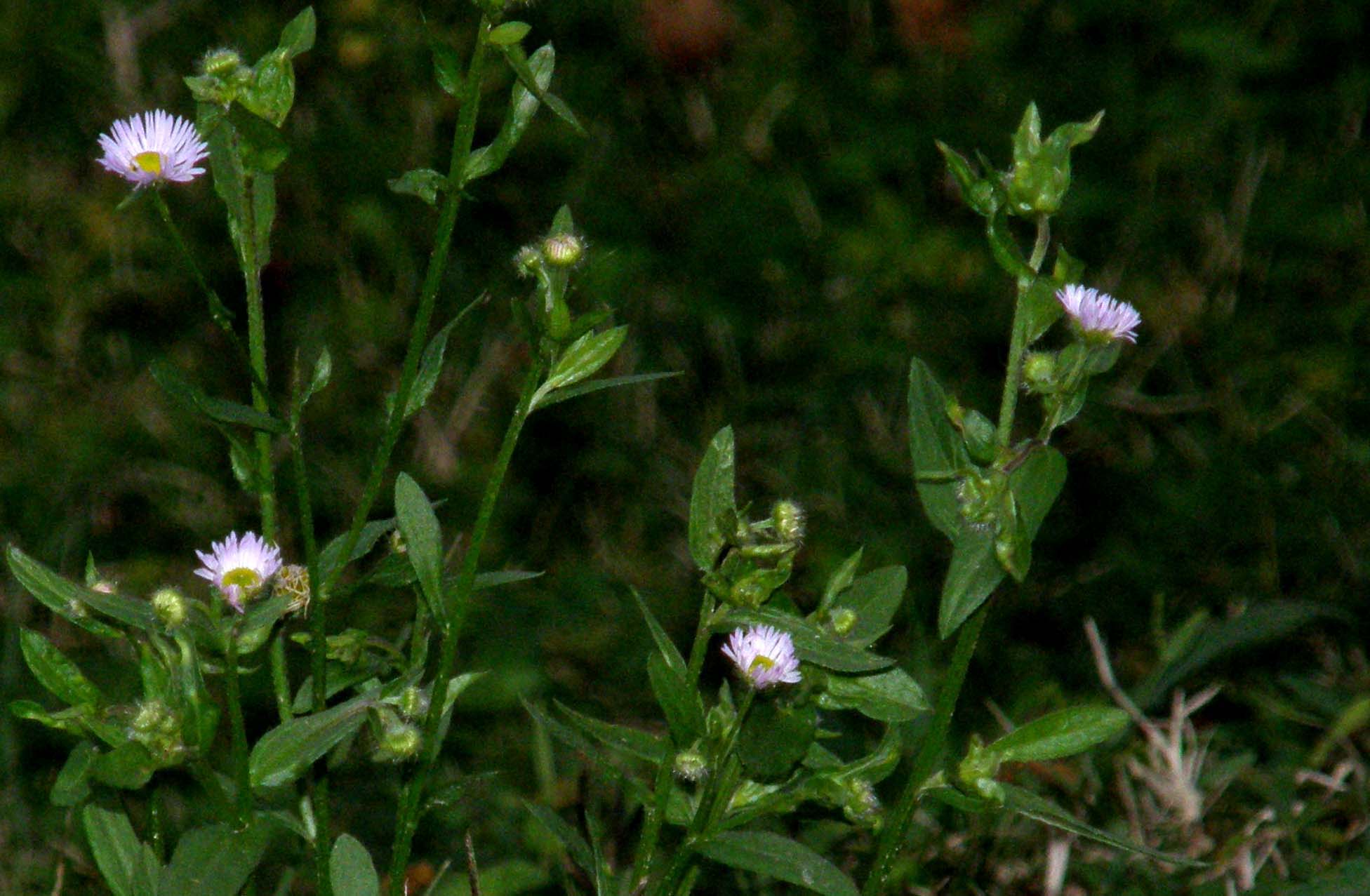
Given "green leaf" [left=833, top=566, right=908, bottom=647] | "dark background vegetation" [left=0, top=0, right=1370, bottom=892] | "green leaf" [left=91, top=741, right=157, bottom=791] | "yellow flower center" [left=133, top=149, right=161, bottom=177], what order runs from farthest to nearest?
"dark background vegetation" [left=0, top=0, right=1370, bottom=892], "green leaf" [left=833, top=566, right=908, bottom=647], "yellow flower center" [left=133, top=149, right=161, bottom=177], "green leaf" [left=91, top=741, right=157, bottom=791]

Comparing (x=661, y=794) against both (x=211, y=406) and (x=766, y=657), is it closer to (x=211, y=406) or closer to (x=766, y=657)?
(x=766, y=657)

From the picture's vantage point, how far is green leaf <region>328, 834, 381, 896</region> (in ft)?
3.21

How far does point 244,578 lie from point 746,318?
5.49 ft

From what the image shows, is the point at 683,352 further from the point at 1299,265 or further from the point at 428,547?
the point at 428,547

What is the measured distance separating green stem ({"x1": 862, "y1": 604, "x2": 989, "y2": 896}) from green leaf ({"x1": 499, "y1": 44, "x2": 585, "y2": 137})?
0.39m

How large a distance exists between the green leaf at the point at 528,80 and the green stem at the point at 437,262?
0.02 m

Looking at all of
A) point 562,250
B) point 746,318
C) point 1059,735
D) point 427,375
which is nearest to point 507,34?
point 562,250

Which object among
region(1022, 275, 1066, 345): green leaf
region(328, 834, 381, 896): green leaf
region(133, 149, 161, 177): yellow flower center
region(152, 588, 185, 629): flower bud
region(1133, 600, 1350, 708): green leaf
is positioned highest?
region(133, 149, 161, 177): yellow flower center

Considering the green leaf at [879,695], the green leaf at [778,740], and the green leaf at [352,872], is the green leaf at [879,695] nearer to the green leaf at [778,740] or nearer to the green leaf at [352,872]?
the green leaf at [778,740]

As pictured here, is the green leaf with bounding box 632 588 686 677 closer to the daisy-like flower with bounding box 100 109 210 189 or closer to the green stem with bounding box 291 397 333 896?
the green stem with bounding box 291 397 333 896

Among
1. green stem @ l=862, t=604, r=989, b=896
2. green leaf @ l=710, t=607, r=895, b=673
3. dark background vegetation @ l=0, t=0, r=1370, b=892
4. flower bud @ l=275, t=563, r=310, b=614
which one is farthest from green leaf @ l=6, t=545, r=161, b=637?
dark background vegetation @ l=0, t=0, r=1370, b=892

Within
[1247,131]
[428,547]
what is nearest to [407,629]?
[428,547]

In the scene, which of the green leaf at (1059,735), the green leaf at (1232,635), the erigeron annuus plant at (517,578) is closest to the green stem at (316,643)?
the erigeron annuus plant at (517,578)

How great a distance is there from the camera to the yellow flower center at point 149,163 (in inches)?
37.7
